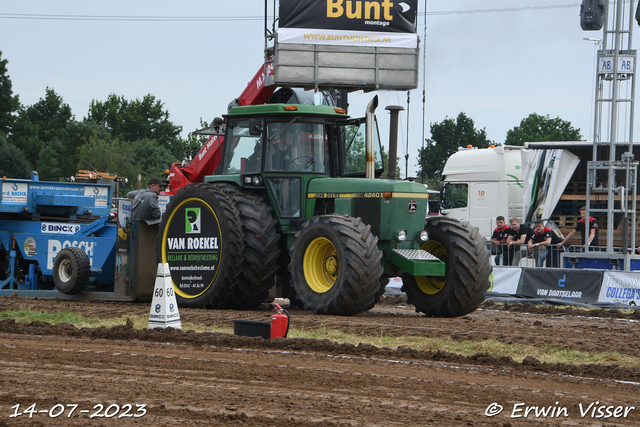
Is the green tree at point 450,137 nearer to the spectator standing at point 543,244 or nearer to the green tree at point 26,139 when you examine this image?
the green tree at point 26,139

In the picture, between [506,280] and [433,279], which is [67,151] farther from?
[433,279]

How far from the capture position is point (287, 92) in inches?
567

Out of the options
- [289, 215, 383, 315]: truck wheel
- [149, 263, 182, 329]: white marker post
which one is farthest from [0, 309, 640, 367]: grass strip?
[289, 215, 383, 315]: truck wheel

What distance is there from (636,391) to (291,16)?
13558 millimetres

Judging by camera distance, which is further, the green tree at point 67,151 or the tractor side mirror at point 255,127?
the green tree at point 67,151

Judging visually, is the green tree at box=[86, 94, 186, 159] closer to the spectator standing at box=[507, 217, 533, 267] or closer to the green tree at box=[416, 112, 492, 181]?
the green tree at box=[416, 112, 492, 181]

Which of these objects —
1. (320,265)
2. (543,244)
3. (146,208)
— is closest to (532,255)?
(543,244)

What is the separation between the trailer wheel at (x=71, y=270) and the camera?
13391 millimetres

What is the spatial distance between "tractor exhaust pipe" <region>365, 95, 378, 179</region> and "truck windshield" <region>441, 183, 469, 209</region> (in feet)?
34.4

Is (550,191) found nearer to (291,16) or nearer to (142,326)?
(291,16)

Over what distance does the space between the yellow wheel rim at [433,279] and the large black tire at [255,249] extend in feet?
6.82

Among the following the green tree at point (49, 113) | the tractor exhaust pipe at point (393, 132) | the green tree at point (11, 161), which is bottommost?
the tractor exhaust pipe at point (393, 132)

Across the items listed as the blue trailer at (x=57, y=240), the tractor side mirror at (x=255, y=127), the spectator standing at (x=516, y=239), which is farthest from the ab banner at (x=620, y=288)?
the blue trailer at (x=57, y=240)

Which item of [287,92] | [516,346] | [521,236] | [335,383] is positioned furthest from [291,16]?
[335,383]
